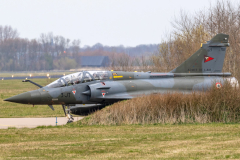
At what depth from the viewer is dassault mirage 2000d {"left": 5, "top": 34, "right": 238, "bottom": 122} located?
55.5 feet

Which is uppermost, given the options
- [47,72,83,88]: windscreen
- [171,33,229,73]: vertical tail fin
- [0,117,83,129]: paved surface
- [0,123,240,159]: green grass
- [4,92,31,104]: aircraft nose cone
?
[171,33,229,73]: vertical tail fin

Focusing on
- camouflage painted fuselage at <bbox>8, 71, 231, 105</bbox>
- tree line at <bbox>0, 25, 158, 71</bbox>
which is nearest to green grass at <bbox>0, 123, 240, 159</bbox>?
camouflage painted fuselage at <bbox>8, 71, 231, 105</bbox>

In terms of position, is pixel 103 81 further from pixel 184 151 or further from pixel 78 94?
pixel 184 151

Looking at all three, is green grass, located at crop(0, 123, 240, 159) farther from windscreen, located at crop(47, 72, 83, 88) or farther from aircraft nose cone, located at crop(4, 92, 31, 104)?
windscreen, located at crop(47, 72, 83, 88)

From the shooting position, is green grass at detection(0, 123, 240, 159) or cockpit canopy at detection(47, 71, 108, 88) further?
cockpit canopy at detection(47, 71, 108, 88)

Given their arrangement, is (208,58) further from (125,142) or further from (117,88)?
(125,142)

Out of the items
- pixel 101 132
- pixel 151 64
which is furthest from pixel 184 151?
pixel 151 64

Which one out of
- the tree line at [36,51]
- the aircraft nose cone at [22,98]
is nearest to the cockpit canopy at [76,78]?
the aircraft nose cone at [22,98]

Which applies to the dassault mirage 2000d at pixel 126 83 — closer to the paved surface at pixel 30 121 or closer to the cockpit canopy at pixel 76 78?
the cockpit canopy at pixel 76 78

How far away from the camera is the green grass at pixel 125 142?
854 centimetres

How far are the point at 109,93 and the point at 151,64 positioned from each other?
18.9 meters

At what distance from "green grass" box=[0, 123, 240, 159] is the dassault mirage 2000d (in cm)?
293

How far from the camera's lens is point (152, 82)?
18.7 meters

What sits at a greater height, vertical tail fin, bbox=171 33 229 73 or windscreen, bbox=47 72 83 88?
vertical tail fin, bbox=171 33 229 73
